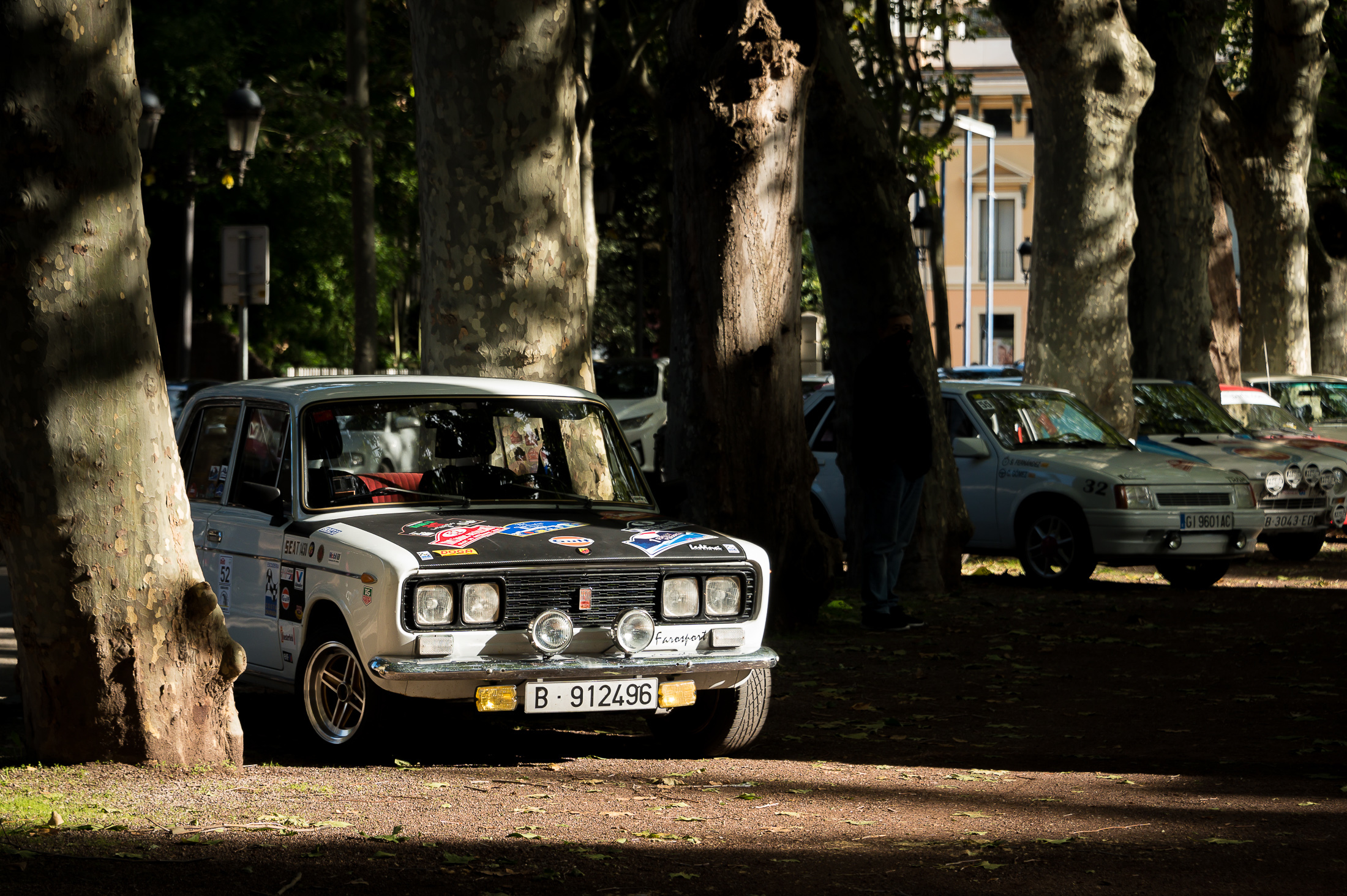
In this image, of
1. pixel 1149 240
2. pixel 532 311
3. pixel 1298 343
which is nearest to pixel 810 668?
pixel 532 311

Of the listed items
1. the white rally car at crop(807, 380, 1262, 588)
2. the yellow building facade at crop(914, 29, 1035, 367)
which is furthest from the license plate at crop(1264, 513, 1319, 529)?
the yellow building facade at crop(914, 29, 1035, 367)

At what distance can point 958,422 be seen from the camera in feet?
51.5

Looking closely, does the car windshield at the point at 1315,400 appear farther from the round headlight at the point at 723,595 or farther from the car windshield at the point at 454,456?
the round headlight at the point at 723,595

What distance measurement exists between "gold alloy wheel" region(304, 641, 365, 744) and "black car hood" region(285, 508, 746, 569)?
0.48 meters

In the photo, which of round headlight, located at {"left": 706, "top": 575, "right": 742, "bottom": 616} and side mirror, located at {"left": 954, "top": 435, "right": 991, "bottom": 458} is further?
side mirror, located at {"left": 954, "top": 435, "right": 991, "bottom": 458}

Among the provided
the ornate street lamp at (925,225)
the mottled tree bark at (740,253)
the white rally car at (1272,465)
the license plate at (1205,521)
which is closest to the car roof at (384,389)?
the mottled tree bark at (740,253)

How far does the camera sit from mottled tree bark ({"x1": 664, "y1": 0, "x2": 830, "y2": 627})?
11312 mm

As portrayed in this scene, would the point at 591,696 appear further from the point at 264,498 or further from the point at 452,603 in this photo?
the point at 264,498

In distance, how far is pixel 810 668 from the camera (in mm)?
10438

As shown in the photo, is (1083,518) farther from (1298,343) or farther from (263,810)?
(1298,343)

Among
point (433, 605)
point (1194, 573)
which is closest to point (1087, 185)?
point (1194, 573)

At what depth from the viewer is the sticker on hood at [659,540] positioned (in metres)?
7.06

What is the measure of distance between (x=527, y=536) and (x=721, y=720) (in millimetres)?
1187

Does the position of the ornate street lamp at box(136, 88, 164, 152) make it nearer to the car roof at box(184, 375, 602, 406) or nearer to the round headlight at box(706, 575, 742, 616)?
the car roof at box(184, 375, 602, 406)
